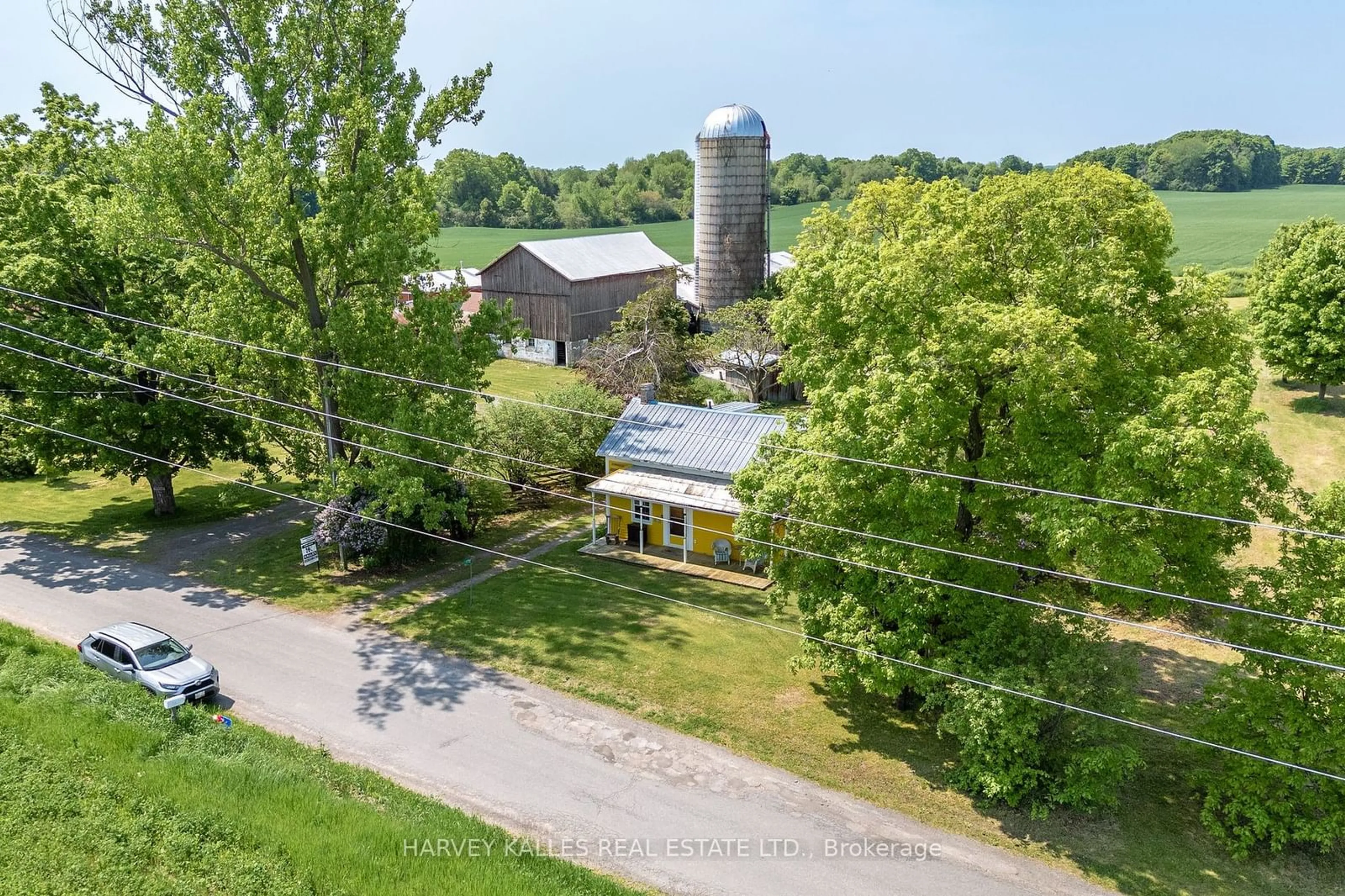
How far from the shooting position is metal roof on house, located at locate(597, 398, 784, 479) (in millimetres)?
29312

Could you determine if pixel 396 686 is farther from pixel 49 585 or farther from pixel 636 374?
pixel 636 374

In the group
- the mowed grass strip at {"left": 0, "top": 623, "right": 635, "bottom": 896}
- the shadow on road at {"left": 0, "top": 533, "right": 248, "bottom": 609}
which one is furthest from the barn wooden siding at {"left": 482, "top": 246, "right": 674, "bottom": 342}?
the mowed grass strip at {"left": 0, "top": 623, "right": 635, "bottom": 896}

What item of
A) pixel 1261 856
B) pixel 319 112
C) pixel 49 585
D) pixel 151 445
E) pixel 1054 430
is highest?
pixel 319 112

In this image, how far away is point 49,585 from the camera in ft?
86.0

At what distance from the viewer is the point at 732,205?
2079 inches

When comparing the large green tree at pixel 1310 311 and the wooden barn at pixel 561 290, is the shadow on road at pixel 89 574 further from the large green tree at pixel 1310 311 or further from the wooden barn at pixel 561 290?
the large green tree at pixel 1310 311

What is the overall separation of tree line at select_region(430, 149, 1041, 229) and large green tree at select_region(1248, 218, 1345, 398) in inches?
3332

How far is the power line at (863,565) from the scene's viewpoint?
1514 cm

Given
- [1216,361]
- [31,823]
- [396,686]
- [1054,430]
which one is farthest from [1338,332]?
[31,823]

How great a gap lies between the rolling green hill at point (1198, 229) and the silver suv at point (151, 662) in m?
52.8

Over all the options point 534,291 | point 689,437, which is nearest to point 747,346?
point 689,437

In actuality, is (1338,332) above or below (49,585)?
above

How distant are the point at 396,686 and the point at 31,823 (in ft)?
27.0

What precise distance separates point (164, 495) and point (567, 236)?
3406 inches
